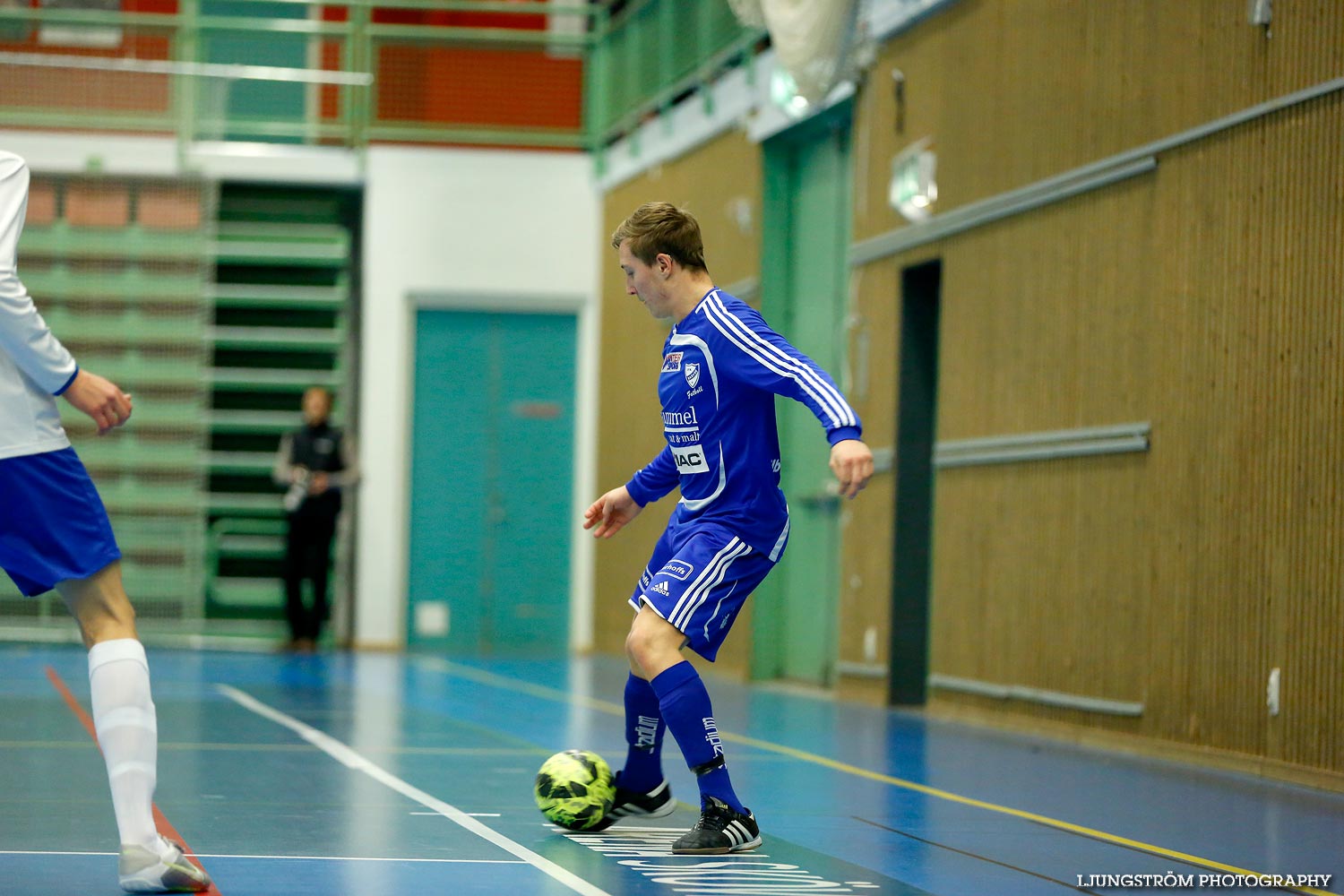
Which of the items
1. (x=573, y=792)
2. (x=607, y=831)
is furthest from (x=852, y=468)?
(x=607, y=831)

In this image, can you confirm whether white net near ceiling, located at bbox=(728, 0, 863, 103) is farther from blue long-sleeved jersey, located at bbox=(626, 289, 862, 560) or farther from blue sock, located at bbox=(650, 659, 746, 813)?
blue sock, located at bbox=(650, 659, 746, 813)

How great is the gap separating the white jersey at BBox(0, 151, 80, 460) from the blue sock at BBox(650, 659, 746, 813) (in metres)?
1.73

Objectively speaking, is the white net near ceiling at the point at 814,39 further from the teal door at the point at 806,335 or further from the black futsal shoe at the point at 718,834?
the black futsal shoe at the point at 718,834

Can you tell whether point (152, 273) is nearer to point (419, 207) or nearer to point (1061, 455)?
point (419, 207)

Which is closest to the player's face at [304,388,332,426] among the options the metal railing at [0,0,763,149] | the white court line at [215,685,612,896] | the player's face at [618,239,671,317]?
the metal railing at [0,0,763,149]

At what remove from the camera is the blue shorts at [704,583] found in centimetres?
494

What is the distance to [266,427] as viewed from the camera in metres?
17.6

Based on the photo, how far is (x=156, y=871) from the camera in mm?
3992

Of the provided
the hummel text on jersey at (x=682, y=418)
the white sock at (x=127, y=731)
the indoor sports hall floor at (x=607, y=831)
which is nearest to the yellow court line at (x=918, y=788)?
the indoor sports hall floor at (x=607, y=831)

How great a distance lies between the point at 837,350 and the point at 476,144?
6.60 metres

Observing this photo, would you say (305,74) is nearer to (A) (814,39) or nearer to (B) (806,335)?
(B) (806,335)

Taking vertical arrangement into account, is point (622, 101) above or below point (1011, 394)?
above

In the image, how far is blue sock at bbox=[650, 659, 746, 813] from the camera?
4895mm

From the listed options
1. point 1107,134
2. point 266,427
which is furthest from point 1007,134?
point 266,427
